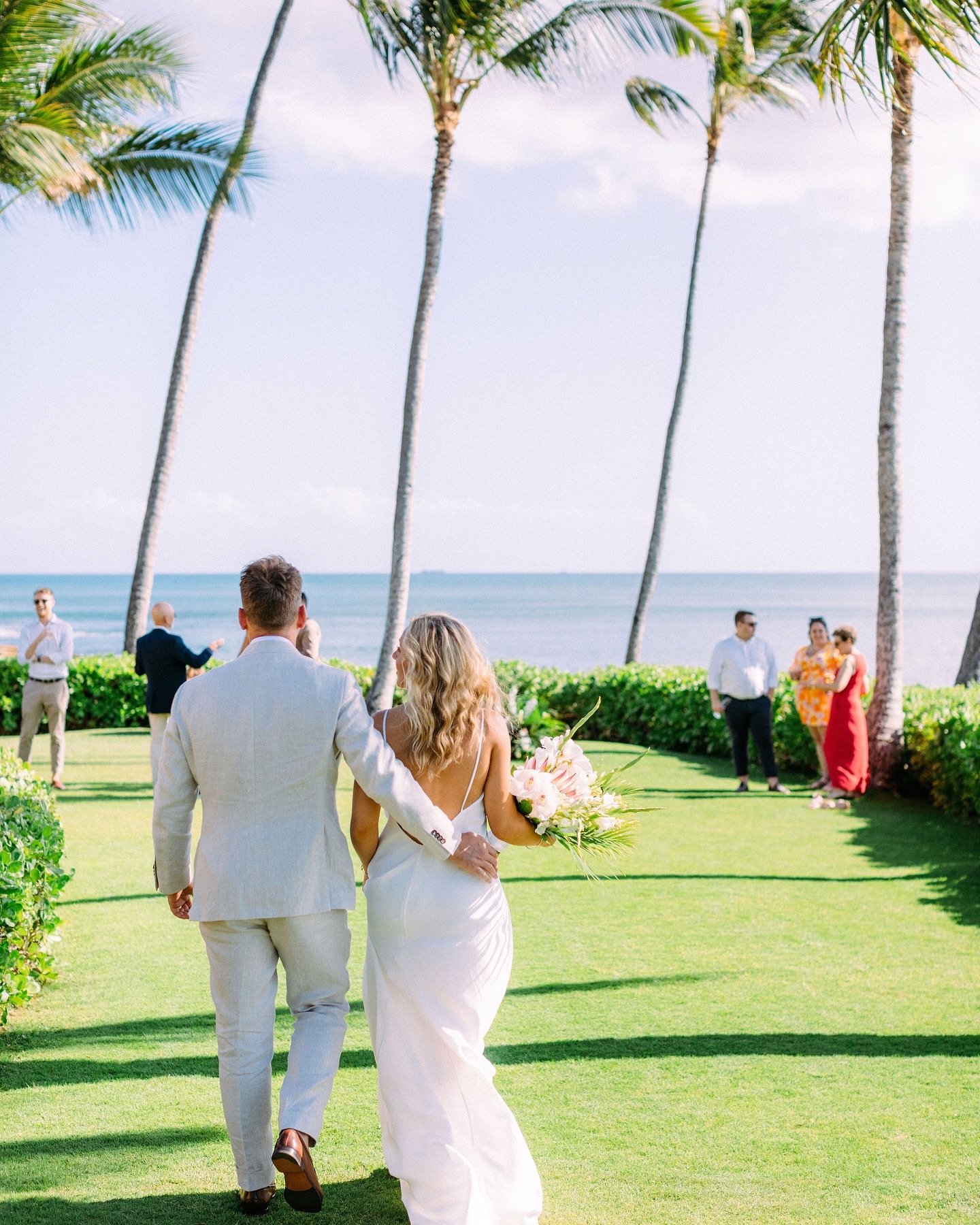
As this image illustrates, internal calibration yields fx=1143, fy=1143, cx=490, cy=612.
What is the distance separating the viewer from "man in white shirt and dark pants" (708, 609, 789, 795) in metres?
12.3

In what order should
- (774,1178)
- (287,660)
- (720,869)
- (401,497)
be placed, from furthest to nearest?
(401,497)
(720,869)
(774,1178)
(287,660)

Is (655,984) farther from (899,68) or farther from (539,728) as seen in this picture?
→ (899,68)

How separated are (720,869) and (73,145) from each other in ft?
37.2

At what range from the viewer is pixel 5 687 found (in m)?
18.5

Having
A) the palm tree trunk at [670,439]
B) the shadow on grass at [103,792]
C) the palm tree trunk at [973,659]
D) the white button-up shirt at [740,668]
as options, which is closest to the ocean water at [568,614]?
the palm tree trunk at [670,439]

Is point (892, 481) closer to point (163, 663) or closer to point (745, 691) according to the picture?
point (745, 691)

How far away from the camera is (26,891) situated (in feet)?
18.0

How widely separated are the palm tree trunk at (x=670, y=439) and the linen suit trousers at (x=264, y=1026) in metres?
18.4

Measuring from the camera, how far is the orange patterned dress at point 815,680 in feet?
39.9

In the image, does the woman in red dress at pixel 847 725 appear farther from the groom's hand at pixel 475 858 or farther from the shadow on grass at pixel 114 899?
the groom's hand at pixel 475 858

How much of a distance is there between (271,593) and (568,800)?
1.31 m

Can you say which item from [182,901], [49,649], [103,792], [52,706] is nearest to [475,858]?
Answer: [182,901]

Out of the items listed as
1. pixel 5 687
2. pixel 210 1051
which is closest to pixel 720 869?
pixel 210 1051

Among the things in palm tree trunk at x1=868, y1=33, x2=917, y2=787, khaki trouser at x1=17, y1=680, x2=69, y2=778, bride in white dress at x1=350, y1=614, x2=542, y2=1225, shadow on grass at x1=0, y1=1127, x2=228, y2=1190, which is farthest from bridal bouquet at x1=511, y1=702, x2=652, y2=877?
khaki trouser at x1=17, y1=680, x2=69, y2=778
